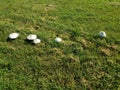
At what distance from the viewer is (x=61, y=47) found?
4.81 m

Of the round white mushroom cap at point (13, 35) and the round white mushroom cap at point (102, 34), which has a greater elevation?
the round white mushroom cap at point (102, 34)

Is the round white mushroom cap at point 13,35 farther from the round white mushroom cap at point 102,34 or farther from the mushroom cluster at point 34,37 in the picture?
the round white mushroom cap at point 102,34

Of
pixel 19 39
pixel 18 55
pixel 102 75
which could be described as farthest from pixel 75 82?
pixel 19 39

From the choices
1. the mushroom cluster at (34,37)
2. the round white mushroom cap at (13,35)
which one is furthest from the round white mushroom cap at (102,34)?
the round white mushroom cap at (13,35)

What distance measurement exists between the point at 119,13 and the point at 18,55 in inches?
132

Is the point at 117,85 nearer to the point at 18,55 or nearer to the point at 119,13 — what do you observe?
the point at 18,55

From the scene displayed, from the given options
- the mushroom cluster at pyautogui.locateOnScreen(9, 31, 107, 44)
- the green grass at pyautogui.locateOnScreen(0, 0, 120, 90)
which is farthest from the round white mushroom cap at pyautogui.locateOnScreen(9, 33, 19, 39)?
the green grass at pyautogui.locateOnScreen(0, 0, 120, 90)

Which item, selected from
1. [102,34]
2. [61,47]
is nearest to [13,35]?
[61,47]

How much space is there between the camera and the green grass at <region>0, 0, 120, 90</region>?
406 centimetres

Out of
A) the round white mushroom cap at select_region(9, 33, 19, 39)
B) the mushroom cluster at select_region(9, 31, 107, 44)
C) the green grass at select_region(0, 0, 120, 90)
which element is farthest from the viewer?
the round white mushroom cap at select_region(9, 33, 19, 39)

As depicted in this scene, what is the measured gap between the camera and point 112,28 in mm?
5461

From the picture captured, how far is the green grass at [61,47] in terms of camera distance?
406 cm

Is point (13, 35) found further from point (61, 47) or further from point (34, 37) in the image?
point (61, 47)

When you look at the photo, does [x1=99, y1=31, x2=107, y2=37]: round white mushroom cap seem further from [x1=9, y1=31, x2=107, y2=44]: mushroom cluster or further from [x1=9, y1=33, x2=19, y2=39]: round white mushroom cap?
[x1=9, y1=33, x2=19, y2=39]: round white mushroom cap
